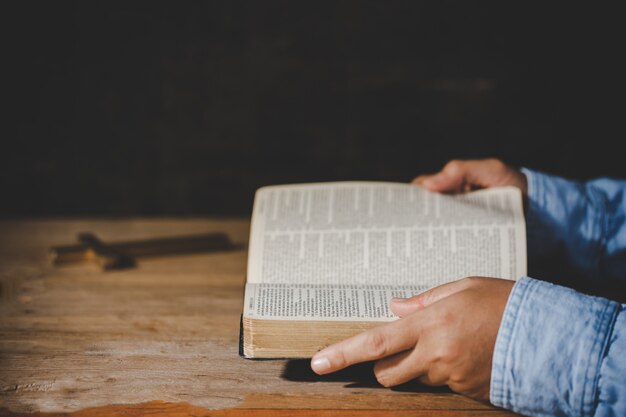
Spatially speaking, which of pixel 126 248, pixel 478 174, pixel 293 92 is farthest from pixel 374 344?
pixel 293 92

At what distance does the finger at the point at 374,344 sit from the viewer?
1.96ft

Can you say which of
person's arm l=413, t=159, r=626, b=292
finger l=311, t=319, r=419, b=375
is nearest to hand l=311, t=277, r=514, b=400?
finger l=311, t=319, r=419, b=375

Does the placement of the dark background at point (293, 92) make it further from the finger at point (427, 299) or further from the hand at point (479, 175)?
the finger at point (427, 299)

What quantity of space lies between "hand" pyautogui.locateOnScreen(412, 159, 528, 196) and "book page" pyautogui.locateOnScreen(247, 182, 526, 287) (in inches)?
2.2

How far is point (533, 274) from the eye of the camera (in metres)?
0.93

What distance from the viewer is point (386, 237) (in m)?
0.82

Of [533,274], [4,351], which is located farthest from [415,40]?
[4,351]

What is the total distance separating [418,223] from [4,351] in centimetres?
54

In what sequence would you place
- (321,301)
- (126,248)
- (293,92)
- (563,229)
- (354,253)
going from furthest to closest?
(293,92) → (126,248) → (563,229) → (354,253) → (321,301)

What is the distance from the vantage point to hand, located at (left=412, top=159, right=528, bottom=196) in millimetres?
958

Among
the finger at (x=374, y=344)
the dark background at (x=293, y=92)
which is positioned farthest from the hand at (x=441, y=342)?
the dark background at (x=293, y=92)

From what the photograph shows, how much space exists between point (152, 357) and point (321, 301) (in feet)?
0.68

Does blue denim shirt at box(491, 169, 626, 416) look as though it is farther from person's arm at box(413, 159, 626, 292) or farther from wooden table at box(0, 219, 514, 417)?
person's arm at box(413, 159, 626, 292)

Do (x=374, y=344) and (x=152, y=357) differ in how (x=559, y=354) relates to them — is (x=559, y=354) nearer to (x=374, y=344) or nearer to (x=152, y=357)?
(x=374, y=344)
